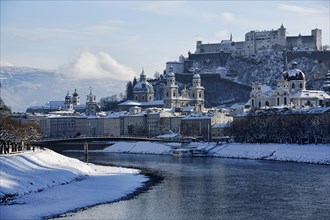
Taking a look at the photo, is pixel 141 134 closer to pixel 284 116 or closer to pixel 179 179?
pixel 284 116

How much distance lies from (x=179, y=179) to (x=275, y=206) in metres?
15.6

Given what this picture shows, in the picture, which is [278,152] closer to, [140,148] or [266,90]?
[140,148]

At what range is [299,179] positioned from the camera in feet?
175

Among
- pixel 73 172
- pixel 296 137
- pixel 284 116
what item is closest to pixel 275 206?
pixel 73 172

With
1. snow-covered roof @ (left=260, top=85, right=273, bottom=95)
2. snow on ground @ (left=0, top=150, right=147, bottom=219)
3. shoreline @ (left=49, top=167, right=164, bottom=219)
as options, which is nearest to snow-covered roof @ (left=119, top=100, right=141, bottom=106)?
snow-covered roof @ (left=260, top=85, right=273, bottom=95)

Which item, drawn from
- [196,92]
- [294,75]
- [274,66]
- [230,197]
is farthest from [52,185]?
[274,66]

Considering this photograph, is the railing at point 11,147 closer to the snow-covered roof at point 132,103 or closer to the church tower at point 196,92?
the church tower at point 196,92

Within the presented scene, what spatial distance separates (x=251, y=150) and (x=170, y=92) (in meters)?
78.3

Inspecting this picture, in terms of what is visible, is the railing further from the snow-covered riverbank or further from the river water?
the snow-covered riverbank

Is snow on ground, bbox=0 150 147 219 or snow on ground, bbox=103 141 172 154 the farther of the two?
snow on ground, bbox=103 141 172 154

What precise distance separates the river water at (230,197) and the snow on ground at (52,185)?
1619mm

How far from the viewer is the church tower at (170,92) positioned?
16338 cm

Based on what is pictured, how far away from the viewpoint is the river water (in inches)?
1428

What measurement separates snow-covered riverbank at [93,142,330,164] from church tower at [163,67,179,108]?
52.0m
